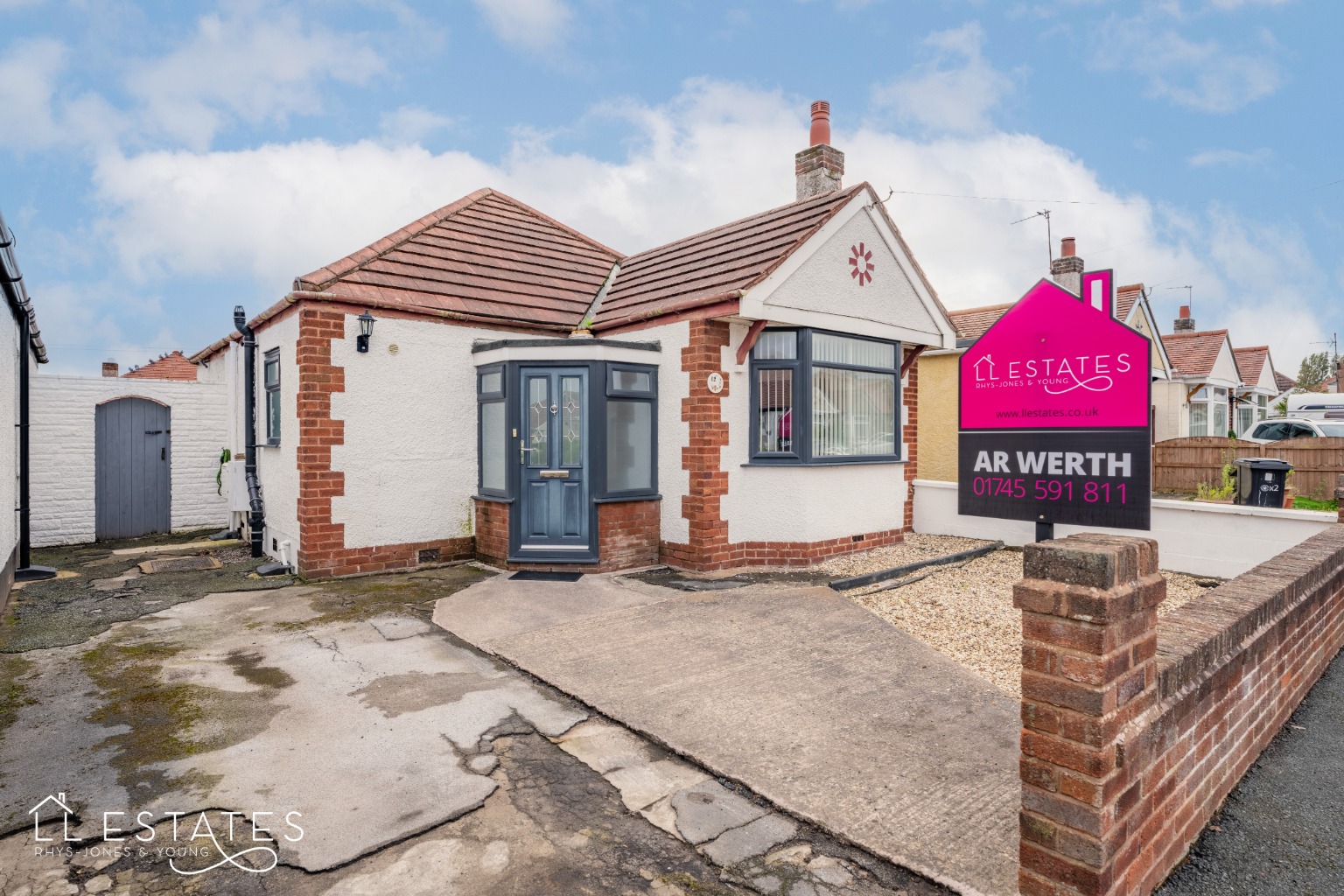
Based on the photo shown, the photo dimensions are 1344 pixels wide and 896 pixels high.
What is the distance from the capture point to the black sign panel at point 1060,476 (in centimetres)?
614

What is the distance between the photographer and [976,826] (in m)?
2.92

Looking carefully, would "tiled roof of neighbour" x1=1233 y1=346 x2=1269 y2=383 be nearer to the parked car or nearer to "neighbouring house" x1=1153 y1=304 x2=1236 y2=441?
"neighbouring house" x1=1153 y1=304 x2=1236 y2=441

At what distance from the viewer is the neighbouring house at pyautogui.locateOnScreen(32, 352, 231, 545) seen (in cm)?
1087

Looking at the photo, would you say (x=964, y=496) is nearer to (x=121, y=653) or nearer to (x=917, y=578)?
(x=917, y=578)

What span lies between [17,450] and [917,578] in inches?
417

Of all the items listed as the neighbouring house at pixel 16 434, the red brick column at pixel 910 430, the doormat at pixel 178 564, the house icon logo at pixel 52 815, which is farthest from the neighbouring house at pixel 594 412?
the house icon logo at pixel 52 815

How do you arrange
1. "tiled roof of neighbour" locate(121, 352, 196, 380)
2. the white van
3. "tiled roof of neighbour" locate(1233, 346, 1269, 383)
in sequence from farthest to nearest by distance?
"tiled roof of neighbour" locate(1233, 346, 1269, 383) → "tiled roof of neighbour" locate(121, 352, 196, 380) → the white van

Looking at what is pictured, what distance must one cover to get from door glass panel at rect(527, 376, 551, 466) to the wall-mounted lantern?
6.02 feet

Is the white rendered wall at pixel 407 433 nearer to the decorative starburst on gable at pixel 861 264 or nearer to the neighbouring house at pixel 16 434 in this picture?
the neighbouring house at pixel 16 434

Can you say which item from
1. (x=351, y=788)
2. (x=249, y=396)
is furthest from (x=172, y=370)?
(x=351, y=788)

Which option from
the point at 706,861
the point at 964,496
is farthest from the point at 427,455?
the point at 706,861

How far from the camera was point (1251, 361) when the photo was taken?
3141cm

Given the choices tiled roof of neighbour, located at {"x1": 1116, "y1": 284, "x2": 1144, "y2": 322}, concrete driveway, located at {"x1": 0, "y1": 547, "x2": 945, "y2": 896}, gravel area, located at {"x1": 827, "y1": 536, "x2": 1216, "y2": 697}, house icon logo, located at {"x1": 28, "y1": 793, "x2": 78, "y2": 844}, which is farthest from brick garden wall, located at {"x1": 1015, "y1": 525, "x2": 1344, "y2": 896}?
tiled roof of neighbour, located at {"x1": 1116, "y1": 284, "x2": 1144, "y2": 322}

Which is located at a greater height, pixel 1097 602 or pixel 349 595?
pixel 1097 602
